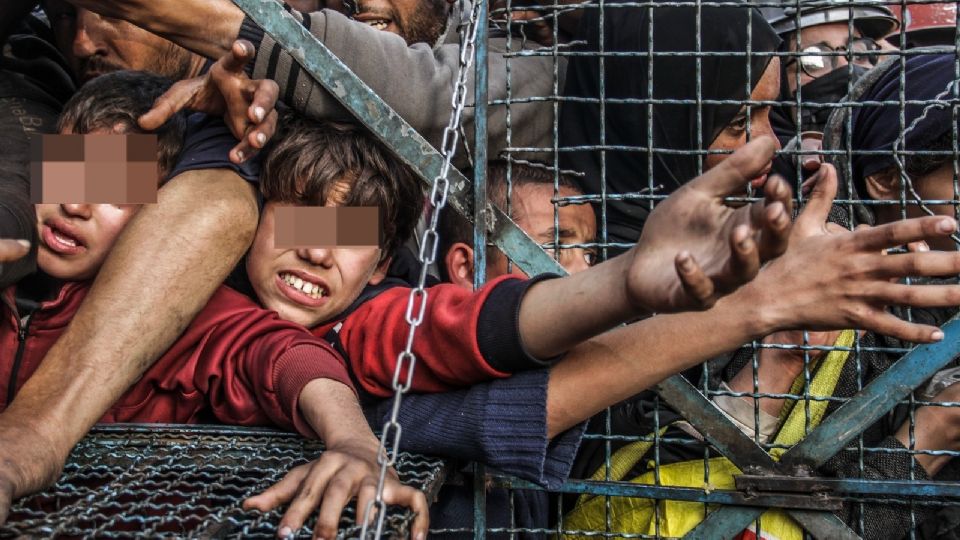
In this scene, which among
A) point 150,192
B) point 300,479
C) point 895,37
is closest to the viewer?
point 300,479

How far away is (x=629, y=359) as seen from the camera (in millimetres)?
1914

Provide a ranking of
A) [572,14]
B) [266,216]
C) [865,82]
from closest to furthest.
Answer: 1. [266,216]
2. [865,82]
3. [572,14]

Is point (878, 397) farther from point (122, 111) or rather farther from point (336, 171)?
point (122, 111)

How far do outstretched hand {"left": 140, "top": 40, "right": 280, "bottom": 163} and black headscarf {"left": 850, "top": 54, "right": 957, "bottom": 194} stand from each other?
1382 millimetres

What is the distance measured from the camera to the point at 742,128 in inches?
110

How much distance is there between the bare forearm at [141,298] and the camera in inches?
76.5

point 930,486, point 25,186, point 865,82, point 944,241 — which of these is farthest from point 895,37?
point 25,186

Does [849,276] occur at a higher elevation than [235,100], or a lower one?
lower

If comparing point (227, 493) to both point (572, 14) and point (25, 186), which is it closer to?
point (25, 186)

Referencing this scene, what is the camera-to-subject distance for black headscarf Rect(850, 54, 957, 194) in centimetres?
250

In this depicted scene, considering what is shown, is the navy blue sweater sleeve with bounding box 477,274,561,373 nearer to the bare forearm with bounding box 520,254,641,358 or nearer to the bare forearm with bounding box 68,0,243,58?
the bare forearm with bounding box 520,254,641,358

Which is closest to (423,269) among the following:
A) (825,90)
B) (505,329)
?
(505,329)

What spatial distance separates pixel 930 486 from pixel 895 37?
3163 millimetres

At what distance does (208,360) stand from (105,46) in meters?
1.18
